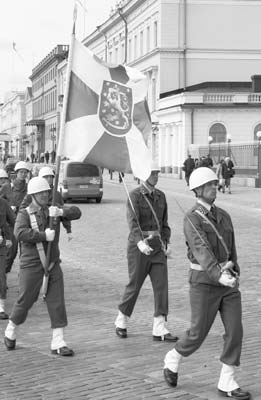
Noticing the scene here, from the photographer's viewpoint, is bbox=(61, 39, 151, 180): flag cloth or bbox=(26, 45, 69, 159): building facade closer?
bbox=(61, 39, 151, 180): flag cloth

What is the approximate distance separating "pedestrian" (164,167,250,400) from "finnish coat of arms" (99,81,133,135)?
175cm

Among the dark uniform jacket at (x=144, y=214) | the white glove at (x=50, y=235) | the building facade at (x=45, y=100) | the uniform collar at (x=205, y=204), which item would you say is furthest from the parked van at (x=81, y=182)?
the building facade at (x=45, y=100)

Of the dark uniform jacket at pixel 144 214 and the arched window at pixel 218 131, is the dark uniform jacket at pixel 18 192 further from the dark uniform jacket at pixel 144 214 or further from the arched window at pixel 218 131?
the arched window at pixel 218 131

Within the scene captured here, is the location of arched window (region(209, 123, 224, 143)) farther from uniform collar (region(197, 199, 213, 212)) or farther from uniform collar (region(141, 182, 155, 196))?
uniform collar (region(197, 199, 213, 212))

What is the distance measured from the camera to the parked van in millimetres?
29125

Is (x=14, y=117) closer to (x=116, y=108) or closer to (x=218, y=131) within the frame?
(x=218, y=131)

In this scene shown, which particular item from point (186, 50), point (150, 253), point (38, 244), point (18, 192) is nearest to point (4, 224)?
point (38, 244)

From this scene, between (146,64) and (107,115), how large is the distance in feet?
204

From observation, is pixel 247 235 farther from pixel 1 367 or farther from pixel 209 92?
pixel 209 92

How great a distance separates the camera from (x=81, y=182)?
29234 mm

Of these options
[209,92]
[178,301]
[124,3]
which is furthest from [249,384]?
[124,3]

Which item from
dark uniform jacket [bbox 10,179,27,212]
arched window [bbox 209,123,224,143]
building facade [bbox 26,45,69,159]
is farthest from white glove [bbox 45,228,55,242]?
building facade [bbox 26,45,69,159]

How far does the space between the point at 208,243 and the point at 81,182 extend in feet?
76.4

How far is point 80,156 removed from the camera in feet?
25.1
